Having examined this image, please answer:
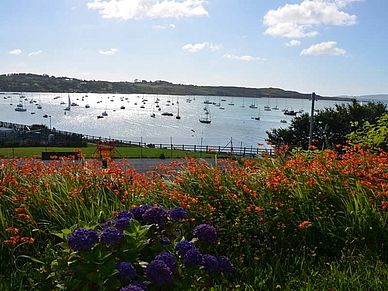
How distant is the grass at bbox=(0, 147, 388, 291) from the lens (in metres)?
→ 3.40

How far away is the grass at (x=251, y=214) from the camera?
3396 millimetres

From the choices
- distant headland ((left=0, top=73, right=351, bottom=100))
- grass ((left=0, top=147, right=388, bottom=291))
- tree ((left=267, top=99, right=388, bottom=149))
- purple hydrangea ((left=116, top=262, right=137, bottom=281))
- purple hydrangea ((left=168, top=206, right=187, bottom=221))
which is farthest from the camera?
distant headland ((left=0, top=73, right=351, bottom=100))

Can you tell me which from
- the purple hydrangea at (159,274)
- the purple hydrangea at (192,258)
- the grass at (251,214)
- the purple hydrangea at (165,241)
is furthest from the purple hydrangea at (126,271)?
the grass at (251,214)

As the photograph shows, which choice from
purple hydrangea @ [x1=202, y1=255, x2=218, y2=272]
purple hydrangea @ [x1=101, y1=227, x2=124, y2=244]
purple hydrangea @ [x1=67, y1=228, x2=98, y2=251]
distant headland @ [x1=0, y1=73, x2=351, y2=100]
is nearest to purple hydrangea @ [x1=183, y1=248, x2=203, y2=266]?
purple hydrangea @ [x1=202, y1=255, x2=218, y2=272]

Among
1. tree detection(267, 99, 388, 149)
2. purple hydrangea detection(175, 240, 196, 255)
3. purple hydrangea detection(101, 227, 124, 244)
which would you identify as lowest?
tree detection(267, 99, 388, 149)

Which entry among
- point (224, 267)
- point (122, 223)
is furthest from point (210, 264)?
point (122, 223)

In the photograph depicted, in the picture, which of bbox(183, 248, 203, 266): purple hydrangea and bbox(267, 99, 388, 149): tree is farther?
bbox(267, 99, 388, 149): tree

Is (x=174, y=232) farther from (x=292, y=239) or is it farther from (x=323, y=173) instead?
(x=323, y=173)

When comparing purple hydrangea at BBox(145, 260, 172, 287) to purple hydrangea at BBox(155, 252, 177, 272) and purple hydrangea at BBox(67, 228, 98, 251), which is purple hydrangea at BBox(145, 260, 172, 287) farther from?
purple hydrangea at BBox(67, 228, 98, 251)

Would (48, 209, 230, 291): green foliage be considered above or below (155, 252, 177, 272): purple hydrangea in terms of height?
below

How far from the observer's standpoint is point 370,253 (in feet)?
12.4

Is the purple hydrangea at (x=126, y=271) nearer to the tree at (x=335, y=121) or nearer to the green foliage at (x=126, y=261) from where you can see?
the green foliage at (x=126, y=261)

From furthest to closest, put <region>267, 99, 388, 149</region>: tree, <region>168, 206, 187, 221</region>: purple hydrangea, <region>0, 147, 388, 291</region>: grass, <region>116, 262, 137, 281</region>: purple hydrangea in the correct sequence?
1. <region>267, 99, 388, 149</region>: tree
2. <region>0, 147, 388, 291</region>: grass
3. <region>168, 206, 187, 221</region>: purple hydrangea
4. <region>116, 262, 137, 281</region>: purple hydrangea

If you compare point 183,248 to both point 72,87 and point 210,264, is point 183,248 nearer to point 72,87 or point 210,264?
point 210,264
